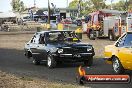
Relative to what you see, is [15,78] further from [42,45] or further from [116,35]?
[116,35]

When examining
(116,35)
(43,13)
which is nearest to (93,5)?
(43,13)

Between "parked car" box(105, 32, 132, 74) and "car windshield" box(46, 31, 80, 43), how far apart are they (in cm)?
337

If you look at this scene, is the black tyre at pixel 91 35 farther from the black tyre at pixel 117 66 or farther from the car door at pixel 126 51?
the car door at pixel 126 51

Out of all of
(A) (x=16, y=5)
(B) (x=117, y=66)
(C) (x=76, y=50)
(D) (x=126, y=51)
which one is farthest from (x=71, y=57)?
(A) (x=16, y=5)

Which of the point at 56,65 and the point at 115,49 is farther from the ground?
the point at 115,49

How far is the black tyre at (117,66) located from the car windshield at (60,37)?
3769 mm

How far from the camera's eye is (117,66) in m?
14.9

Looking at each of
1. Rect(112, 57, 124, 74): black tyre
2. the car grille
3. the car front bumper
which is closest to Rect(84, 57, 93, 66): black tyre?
the car front bumper

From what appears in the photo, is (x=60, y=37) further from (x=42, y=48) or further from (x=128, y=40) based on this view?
(x=128, y=40)

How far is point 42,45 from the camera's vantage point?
61.0ft

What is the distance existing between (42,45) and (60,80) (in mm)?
5231

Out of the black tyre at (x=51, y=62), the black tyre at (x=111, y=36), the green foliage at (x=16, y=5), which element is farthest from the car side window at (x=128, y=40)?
the green foliage at (x=16, y=5)

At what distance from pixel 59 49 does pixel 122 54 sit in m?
3.70

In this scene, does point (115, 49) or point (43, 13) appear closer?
point (115, 49)
